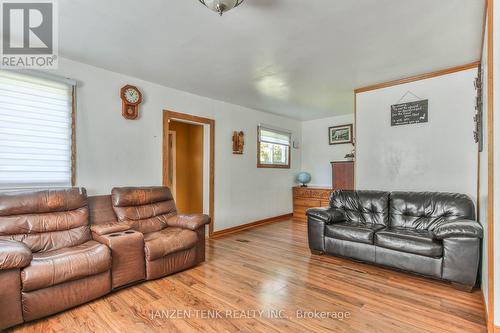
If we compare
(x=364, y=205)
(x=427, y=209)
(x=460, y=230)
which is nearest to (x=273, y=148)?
(x=364, y=205)

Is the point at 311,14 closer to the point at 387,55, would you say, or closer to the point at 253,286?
the point at 387,55

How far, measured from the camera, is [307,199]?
6.16 metres

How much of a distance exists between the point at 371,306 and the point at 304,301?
1.85ft

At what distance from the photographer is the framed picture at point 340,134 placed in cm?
591

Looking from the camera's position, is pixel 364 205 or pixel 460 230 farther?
pixel 364 205

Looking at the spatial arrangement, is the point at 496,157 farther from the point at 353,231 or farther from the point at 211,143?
the point at 211,143

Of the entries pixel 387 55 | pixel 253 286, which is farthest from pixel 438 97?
pixel 253 286

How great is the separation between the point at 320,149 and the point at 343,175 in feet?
4.72

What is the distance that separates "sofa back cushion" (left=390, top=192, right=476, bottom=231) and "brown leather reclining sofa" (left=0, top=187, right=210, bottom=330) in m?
2.53

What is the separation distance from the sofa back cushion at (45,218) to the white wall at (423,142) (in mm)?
3865

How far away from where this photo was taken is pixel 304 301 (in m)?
2.30

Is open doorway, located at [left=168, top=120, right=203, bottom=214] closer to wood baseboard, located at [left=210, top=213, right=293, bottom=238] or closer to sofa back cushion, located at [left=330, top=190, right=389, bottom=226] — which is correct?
wood baseboard, located at [left=210, top=213, right=293, bottom=238]

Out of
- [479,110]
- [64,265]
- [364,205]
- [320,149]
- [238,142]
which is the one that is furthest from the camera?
[320,149]

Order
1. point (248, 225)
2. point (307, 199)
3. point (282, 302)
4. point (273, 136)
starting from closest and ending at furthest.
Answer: point (282, 302), point (248, 225), point (273, 136), point (307, 199)
